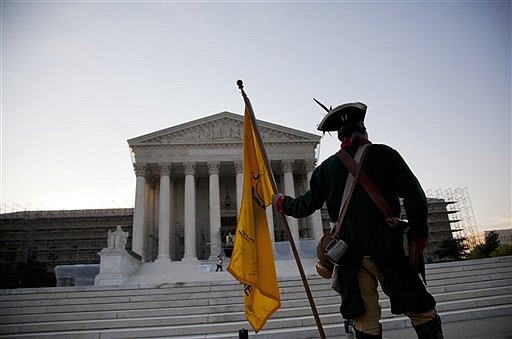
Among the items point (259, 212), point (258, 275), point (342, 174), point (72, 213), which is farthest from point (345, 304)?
point (72, 213)

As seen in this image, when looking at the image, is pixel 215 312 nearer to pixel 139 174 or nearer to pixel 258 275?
pixel 258 275

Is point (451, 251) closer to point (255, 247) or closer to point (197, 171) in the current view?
point (197, 171)

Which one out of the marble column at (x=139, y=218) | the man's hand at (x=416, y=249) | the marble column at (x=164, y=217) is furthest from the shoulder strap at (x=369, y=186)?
the marble column at (x=139, y=218)

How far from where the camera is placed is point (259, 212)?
14.7 feet

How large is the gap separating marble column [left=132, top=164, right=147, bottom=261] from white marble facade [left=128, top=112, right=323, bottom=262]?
24 millimetres

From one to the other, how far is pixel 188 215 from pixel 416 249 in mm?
28899

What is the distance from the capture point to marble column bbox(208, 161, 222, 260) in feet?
95.9

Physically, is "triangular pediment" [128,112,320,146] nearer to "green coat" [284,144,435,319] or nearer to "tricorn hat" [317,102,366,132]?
"tricorn hat" [317,102,366,132]

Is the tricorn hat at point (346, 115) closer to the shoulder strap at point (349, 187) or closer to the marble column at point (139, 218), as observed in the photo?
the shoulder strap at point (349, 187)

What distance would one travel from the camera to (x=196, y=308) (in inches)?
399

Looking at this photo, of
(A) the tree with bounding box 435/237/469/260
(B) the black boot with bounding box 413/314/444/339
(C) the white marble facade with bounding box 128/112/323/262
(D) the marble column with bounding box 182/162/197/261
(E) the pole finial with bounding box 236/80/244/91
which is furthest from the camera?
(A) the tree with bounding box 435/237/469/260

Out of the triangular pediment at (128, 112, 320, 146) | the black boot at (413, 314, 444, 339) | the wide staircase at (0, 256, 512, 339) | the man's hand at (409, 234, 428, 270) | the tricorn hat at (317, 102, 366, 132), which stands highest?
the triangular pediment at (128, 112, 320, 146)

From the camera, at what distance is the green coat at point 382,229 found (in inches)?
102

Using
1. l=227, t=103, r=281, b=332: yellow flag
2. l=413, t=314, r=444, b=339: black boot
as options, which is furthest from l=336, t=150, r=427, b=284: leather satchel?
l=227, t=103, r=281, b=332: yellow flag
